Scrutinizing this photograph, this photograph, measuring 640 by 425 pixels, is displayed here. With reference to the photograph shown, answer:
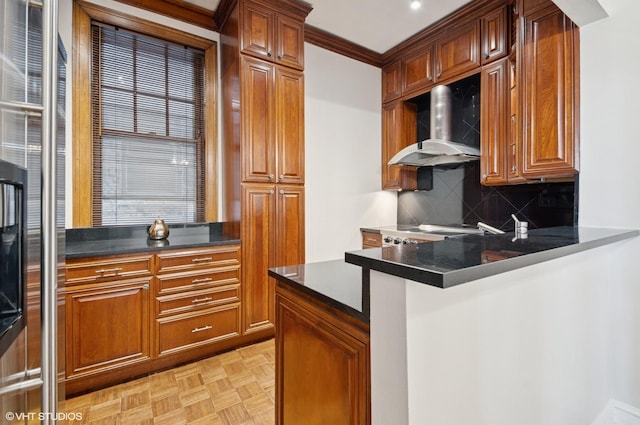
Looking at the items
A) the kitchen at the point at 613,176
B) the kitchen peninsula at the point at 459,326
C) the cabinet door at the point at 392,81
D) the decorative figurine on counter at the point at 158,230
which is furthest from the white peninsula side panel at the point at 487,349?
the cabinet door at the point at 392,81

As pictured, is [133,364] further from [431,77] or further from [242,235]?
[431,77]

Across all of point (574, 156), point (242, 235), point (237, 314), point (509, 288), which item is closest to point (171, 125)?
point (242, 235)

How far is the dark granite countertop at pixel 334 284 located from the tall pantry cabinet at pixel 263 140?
49.2 inches

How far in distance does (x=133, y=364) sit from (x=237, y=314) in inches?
29.3

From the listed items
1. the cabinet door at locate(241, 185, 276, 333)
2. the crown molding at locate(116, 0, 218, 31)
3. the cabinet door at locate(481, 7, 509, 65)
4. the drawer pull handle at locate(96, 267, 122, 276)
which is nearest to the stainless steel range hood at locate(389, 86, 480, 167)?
the cabinet door at locate(481, 7, 509, 65)

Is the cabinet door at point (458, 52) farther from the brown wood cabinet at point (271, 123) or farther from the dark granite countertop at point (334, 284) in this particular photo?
the dark granite countertop at point (334, 284)

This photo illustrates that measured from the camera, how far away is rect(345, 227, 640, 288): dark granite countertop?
659mm

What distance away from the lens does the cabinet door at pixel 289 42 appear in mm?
2613

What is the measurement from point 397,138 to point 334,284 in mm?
2776

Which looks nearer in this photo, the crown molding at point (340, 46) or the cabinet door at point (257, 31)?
the cabinet door at point (257, 31)

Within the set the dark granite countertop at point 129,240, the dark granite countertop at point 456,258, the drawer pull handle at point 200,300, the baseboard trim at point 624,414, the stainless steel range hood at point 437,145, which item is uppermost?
the stainless steel range hood at point 437,145

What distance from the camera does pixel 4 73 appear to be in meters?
0.75

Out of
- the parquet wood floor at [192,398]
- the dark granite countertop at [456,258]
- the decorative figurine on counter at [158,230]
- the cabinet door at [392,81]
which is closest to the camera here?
the dark granite countertop at [456,258]

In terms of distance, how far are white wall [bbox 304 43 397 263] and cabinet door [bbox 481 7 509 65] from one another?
4.09 ft
